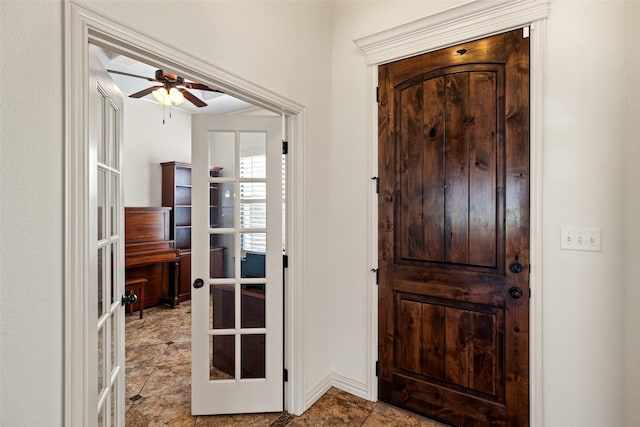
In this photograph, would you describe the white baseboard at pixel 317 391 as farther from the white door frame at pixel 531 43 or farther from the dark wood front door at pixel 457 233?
the white door frame at pixel 531 43

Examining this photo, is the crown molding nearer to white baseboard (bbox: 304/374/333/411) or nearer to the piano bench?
white baseboard (bbox: 304/374/333/411)

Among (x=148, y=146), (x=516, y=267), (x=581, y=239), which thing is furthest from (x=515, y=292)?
(x=148, y=146)

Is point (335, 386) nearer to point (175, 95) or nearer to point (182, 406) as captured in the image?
point (182, 406)

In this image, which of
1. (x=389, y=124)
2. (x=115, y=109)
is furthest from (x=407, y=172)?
(x=115, y=109)

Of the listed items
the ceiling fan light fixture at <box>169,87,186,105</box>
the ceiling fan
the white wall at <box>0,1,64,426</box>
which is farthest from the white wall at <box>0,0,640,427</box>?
the ceiling fan light fixture at <box>169,87,186,105</box>

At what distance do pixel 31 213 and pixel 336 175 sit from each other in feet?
6.03

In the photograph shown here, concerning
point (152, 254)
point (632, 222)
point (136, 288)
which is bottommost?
point (136, 288)

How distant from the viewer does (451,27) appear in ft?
6.51

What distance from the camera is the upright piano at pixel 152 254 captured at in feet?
13.6

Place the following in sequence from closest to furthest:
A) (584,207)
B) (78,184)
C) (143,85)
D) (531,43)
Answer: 1. (78,184)
2. (584,207)
3. (531,43)
4. (143,85)

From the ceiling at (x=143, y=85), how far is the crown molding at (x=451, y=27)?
187 centimetres

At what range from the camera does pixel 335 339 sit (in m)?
2.49

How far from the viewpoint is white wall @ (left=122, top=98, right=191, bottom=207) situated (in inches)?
186

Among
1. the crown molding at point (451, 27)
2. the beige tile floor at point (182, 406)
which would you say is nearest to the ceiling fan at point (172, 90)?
the crown molding at point (451, 27)
